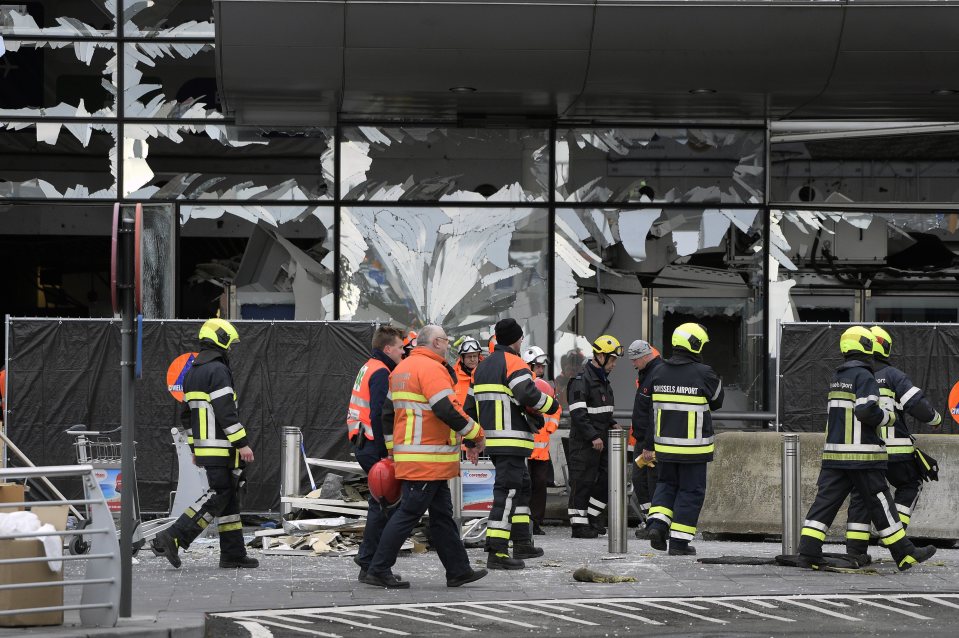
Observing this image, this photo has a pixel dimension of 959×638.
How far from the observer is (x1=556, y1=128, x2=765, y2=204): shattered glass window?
758 inches

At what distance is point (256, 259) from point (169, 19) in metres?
3.28

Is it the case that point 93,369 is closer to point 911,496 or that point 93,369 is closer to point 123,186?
point 123,186

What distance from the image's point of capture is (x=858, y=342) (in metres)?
12.1

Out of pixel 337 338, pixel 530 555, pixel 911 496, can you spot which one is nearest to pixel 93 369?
pixel 337 338

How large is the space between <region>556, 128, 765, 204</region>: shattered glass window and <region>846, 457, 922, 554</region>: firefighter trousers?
24.0 ft

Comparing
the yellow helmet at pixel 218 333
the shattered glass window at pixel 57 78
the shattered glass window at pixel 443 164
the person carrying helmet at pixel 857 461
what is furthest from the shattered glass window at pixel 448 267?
the person carrying helmet at pixel 857 461

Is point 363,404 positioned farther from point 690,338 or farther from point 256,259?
point 256,259

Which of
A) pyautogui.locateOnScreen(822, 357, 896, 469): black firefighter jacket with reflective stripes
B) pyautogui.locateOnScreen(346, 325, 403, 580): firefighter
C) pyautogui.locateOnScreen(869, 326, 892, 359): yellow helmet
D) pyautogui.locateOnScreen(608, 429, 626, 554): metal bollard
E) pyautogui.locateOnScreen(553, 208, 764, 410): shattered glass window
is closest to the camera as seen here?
pyautogui.locateOnScreen(346, 325, 403, 580): firefighter

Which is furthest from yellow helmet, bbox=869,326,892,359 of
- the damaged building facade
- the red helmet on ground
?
the damaged building facade

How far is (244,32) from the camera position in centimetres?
1659

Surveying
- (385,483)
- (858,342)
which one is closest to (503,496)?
(385,483)

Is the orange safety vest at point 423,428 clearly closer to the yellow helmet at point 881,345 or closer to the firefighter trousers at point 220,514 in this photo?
the firefighter trousers at point 220,514

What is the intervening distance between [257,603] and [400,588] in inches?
49.3

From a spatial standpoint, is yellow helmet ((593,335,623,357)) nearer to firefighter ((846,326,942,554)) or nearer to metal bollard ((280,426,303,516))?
metal bollard ((280,426,303,516))
